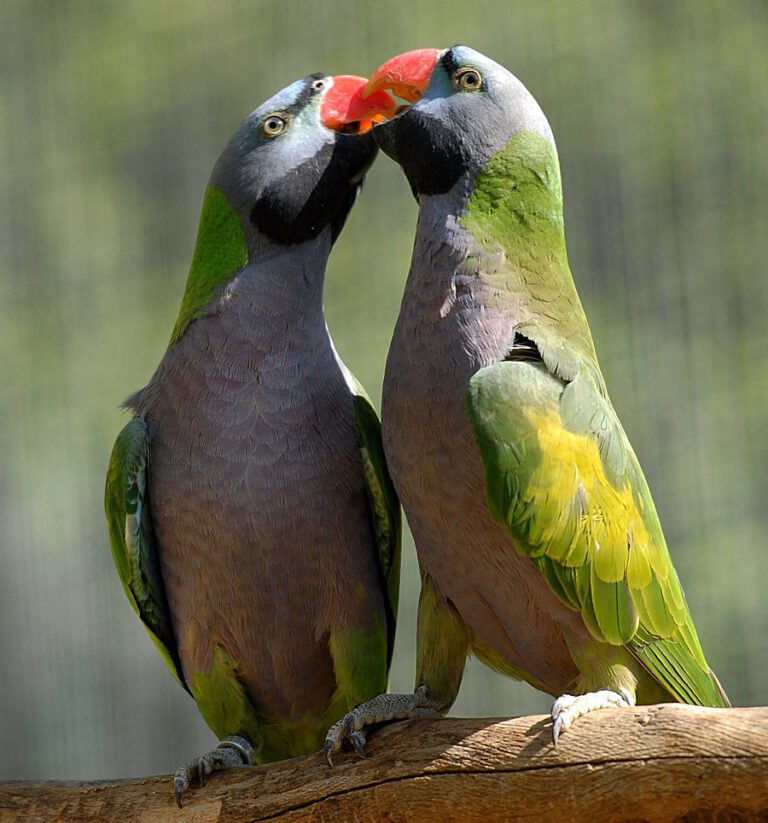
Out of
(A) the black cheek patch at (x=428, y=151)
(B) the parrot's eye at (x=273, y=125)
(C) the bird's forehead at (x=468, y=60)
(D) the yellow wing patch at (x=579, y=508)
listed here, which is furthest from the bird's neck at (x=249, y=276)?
(D) the yellow wing patch at (x=579, y=508)

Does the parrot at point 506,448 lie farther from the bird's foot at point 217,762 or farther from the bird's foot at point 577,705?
the bird's foot at point 217,762

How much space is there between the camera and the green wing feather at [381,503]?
167cm

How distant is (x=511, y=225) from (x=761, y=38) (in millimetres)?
1888

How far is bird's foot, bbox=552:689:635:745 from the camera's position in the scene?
4.32 ft

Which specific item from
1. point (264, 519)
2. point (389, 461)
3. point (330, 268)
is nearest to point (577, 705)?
point (389, 461)

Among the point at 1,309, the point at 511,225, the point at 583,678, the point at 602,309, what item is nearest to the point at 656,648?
the point at 583,678

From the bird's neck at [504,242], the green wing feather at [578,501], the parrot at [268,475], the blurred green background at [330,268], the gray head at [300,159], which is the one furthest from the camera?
the blurred green background at [330,268]

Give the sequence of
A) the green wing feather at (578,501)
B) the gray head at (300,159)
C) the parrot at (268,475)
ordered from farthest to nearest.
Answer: the gray head at (300,159), the parrot at (268,475), the green wing feather at (578,501)

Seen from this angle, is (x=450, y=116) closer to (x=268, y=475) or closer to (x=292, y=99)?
(x=292, y=99)

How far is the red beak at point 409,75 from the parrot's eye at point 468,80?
49 mm

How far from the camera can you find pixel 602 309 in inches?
126

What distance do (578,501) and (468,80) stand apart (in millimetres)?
613

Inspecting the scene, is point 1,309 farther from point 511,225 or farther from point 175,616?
point 511,225

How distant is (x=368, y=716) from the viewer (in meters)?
1.46
